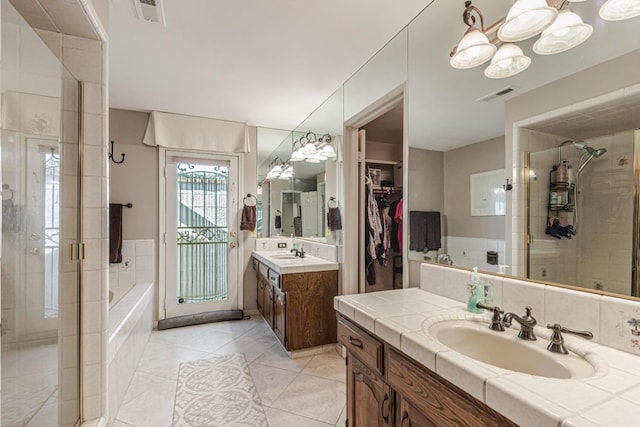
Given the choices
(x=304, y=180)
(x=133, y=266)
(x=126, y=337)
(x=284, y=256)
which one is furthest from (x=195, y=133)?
(x=126, y=337)

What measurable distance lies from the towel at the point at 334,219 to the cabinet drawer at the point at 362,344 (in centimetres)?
137

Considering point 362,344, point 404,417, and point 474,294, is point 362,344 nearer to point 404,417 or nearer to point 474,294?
point 404,417

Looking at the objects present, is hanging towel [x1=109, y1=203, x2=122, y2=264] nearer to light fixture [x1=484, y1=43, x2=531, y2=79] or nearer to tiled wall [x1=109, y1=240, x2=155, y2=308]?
tiled wall [x1=109, y1=240, x2=155, y2=308]

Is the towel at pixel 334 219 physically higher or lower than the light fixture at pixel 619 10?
lower

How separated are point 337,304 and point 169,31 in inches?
79.6

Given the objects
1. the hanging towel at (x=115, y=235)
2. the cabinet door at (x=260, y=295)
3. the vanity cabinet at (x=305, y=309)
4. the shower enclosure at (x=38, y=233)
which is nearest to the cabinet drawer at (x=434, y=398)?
the shower enclosure at (x=38, y=233)

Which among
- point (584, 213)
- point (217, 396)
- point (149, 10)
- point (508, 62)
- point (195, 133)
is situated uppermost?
point (149, 10)

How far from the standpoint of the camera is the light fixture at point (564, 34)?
1.01 m

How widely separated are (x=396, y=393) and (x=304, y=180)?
2765 mm

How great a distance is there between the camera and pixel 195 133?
3.46 m

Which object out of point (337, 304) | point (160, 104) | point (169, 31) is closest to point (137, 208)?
point (160, 104)

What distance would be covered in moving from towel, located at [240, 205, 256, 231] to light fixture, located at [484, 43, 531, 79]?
3001 mm

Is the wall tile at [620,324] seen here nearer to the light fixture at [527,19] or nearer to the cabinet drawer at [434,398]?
the cabinet drawer at [434,398]

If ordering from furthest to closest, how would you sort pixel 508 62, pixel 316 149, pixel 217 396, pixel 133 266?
1. pixel 133 266
2. pixel 316 149
3. pixel 217 396
4. pixel 508 62
